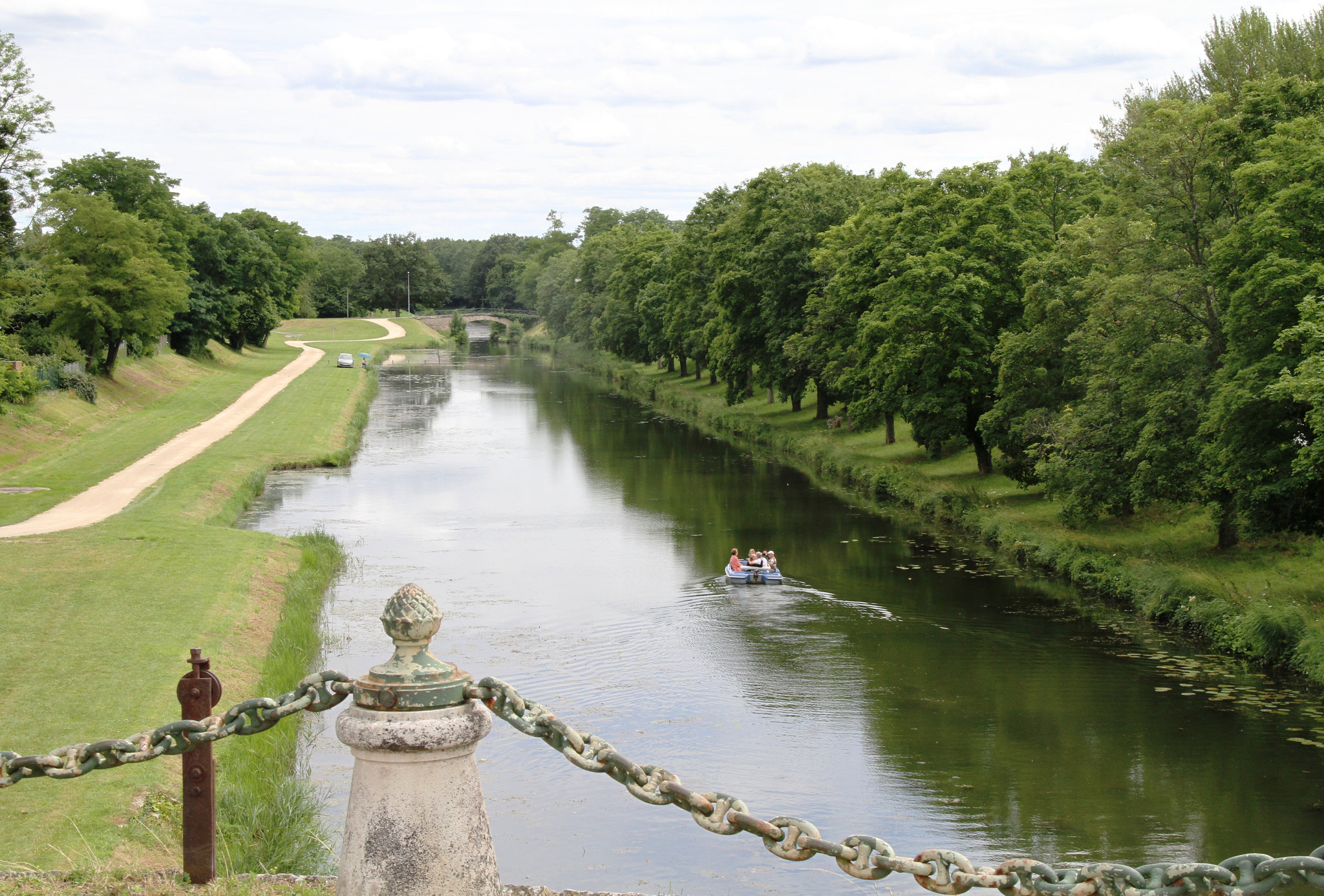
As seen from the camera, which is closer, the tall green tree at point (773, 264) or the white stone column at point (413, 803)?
the white stone column at point (413, 803)

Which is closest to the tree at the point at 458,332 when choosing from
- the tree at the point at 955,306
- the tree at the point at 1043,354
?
the tree at the point at 955,306

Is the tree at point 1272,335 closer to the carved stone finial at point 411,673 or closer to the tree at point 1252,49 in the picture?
the carved stone finial at point 411,673

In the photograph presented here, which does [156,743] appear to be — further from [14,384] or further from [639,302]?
[639,302]

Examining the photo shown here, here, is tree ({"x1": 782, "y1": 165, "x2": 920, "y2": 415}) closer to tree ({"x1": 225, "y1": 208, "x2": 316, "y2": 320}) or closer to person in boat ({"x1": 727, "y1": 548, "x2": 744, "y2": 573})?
person in boat ({"x1": 727, "y1": 548, "x2": 744, "y2": 573})

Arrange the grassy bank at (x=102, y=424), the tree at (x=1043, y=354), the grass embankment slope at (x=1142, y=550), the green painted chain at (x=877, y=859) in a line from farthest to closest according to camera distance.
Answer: the grassy bank at (x=102, y=424) → the tree at (x=1043, y=354) → the grass embankment slope at (x=1142, y=550) → the green painted chain at (x=877, y=859)

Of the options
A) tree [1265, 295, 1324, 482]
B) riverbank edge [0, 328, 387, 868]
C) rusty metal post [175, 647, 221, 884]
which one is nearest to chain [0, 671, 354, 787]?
rusty metal post [175, 647, 221, 884]

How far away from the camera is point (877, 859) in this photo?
4.19 m

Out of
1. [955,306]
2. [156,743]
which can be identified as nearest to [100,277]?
[955,306]

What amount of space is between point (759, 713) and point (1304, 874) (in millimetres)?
14639

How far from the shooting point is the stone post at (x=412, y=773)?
4012mm

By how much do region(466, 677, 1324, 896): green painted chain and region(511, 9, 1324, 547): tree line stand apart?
15.4 m

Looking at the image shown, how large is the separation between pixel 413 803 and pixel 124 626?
16.2 meters

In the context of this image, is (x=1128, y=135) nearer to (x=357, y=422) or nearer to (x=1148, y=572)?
(x=1148, y=572)

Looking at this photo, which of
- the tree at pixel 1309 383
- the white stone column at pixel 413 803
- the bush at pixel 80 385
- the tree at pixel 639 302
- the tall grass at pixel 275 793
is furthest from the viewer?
the tree at pixel 639 302
